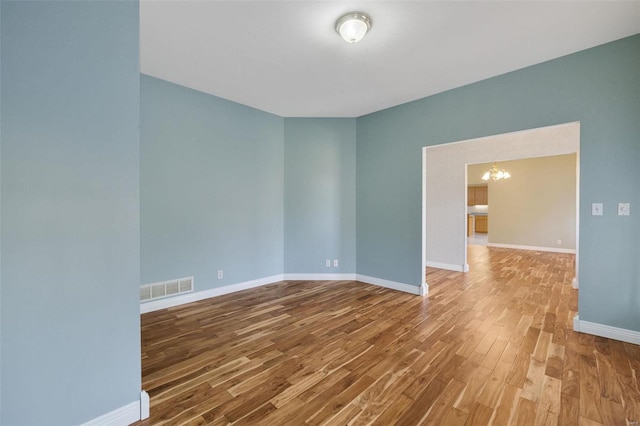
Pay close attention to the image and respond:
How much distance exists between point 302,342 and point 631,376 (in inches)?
98.7

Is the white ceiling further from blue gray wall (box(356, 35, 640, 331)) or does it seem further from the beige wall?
the beige wall

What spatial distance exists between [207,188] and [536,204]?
9.07 m

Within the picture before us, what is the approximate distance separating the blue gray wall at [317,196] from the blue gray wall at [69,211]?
311 cm

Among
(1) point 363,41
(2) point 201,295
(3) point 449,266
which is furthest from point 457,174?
(2) point 201,295

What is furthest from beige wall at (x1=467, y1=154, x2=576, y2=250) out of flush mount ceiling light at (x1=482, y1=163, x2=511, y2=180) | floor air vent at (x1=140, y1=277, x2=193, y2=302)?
floor air vent at (x1=140, y1=277, x2=193, y2=302)

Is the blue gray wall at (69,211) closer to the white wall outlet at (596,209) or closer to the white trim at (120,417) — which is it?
the white trim at (120,417)

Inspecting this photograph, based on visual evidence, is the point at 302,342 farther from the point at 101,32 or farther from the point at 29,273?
the point at 101,32

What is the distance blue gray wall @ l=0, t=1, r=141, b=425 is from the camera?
3.98ft

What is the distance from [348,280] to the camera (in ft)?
15.0

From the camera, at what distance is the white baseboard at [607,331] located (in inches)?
94.0

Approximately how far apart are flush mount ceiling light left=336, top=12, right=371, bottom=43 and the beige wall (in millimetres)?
8093

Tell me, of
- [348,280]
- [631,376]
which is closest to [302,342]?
[348,280]

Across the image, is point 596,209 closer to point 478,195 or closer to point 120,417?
point 120,417

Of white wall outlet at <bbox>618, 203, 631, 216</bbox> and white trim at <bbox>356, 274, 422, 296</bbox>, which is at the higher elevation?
white wall outlet at <bbox>618, 203, 631, 216</bbox>
